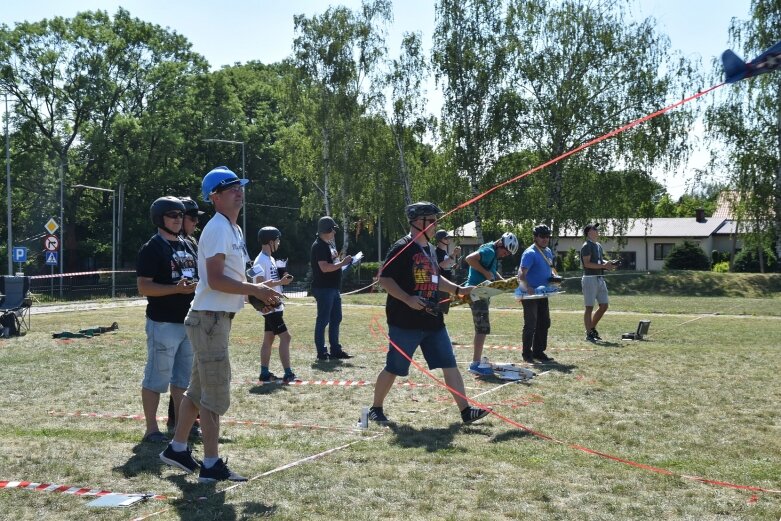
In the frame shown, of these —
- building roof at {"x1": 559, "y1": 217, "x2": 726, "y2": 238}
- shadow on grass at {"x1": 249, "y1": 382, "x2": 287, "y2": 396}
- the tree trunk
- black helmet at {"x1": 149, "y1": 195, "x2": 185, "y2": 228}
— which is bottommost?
shadow on grass at {"x1": 249, "y1": 382, "x2": 287, "y2": 396}

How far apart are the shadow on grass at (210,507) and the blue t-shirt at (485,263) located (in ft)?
20.3

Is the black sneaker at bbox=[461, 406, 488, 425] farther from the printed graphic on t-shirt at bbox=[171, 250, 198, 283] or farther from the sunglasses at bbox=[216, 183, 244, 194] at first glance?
the sunglasses at bbox=[216, 183, 244, 194]

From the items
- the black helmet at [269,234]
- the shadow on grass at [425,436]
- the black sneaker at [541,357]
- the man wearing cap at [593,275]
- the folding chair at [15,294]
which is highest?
the black helmet at [269,234]

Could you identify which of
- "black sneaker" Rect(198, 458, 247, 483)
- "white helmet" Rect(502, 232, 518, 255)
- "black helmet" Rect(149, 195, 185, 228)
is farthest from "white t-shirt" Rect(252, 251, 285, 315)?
"black sneaker" Rect(198, 458, 247, 483)

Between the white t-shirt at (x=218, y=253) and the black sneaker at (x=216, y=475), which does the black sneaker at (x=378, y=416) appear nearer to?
the black sneaker at (x=216, y=475)

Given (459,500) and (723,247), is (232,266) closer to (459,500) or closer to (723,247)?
(459,500)

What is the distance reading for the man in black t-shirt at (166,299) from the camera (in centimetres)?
696

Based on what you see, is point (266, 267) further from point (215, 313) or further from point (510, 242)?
point (215, 313)

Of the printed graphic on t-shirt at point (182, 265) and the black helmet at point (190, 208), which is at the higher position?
the black helmet at point (190, 208)

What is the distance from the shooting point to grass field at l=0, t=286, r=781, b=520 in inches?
209

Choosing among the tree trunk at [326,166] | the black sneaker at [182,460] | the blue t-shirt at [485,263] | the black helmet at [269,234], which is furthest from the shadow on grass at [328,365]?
the tree trunk at [326,166]

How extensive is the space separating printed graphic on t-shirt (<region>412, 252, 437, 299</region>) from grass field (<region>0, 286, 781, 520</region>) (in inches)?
48.0

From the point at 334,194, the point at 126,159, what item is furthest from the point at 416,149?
the point at 126,159

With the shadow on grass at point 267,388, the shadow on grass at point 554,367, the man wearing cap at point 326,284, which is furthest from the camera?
the man wearing cap at point 326,284
